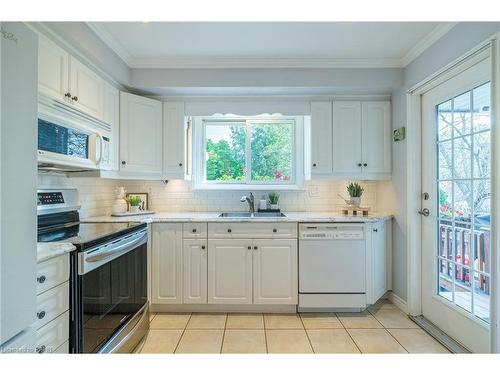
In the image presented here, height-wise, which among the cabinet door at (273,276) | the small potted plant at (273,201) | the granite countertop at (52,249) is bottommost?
the cabinet door at (273,276)

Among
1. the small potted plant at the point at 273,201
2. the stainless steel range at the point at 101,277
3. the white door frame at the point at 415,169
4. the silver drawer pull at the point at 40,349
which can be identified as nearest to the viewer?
the silver drawer pull at the point at 40,349

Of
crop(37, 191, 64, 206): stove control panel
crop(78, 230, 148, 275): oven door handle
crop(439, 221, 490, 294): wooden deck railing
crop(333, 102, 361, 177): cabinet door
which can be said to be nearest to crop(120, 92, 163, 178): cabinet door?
crop(37, 191, 64, 206): stove control panel

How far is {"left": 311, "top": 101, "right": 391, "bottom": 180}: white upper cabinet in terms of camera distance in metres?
2.82

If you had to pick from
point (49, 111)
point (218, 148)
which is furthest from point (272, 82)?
point (49, 111)

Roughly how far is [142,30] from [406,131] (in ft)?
7.97

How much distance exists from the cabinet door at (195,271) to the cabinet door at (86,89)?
4.45 feet

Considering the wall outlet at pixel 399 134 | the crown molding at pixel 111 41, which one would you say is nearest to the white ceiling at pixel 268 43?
the crown molding at pixel 111 41

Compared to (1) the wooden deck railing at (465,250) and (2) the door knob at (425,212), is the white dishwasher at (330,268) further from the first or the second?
(1) the wooden deck railing at (465,250)

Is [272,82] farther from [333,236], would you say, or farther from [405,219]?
[405,219]

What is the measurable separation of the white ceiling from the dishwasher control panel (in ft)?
5.03

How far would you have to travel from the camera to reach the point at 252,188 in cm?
312

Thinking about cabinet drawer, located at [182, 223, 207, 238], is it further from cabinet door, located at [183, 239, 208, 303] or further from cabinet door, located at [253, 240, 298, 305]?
cabinet door, located at [253, 240, 298, 305]

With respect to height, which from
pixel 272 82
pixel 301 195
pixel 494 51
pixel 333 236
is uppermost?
pixel 272 82

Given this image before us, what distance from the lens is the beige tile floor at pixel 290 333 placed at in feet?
6.52
